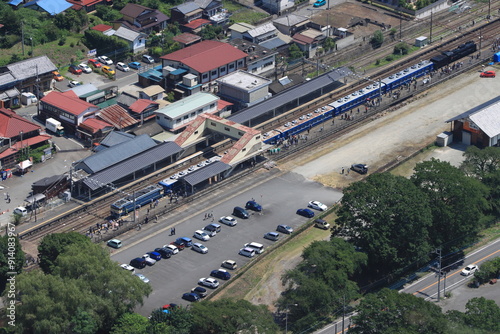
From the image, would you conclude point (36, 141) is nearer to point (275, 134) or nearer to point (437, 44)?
point (275, 134)

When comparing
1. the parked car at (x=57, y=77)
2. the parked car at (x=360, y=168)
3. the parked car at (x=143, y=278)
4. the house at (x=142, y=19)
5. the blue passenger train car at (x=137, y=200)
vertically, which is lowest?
the parked car at (x=360, y=168)

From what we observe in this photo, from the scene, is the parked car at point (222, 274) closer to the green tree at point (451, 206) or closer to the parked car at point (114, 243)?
the parked car at point (114, 243)

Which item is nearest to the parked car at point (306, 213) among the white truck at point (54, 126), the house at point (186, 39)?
the white truck at point (54, 126)

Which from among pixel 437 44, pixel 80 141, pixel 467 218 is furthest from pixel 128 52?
pixel 467 218

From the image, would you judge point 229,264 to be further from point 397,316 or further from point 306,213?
point 397,316

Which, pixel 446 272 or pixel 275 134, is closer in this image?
pixel 446 272

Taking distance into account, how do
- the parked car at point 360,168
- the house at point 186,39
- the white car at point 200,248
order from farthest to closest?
the house at point 186,39 → the parked car at point 360,168 → the white car at point 200,248

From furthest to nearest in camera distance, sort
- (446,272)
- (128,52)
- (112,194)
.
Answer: (128,52)
(112,194)
(446,272)
